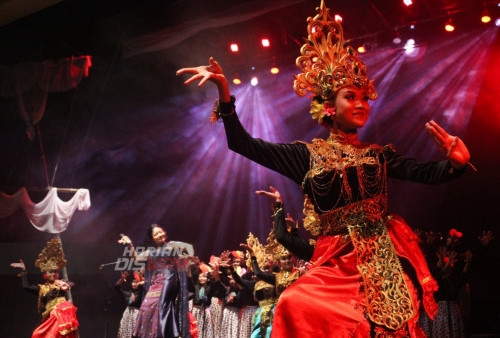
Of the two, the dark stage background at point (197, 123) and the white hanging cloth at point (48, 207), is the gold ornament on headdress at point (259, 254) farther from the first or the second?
the white hanging cloth at point (48, 207)

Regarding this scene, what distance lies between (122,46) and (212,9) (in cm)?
191

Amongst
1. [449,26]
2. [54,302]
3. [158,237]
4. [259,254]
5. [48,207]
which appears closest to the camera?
[158,237]

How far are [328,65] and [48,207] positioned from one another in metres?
7.97

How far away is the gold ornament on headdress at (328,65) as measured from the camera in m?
2.65

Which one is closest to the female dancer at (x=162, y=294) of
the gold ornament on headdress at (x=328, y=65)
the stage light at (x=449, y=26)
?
the gold ornament on headdress at (x=328, y=65)

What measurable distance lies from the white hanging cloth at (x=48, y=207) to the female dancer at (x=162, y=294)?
3.77 metres

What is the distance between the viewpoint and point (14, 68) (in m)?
8.48

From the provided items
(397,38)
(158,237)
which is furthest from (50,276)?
(397,38)

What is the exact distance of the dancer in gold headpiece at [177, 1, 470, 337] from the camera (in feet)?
6.68

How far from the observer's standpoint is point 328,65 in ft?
8.93

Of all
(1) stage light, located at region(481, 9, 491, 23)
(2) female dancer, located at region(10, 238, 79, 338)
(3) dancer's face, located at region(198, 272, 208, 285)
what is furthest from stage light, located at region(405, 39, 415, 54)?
(2) female dancer, located at region(10, 238, 79, 338)

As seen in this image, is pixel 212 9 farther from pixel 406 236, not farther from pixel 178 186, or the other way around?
pixel 406 236

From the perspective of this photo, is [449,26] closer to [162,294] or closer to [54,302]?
[162,294]

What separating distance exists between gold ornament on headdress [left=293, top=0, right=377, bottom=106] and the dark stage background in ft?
14.7
